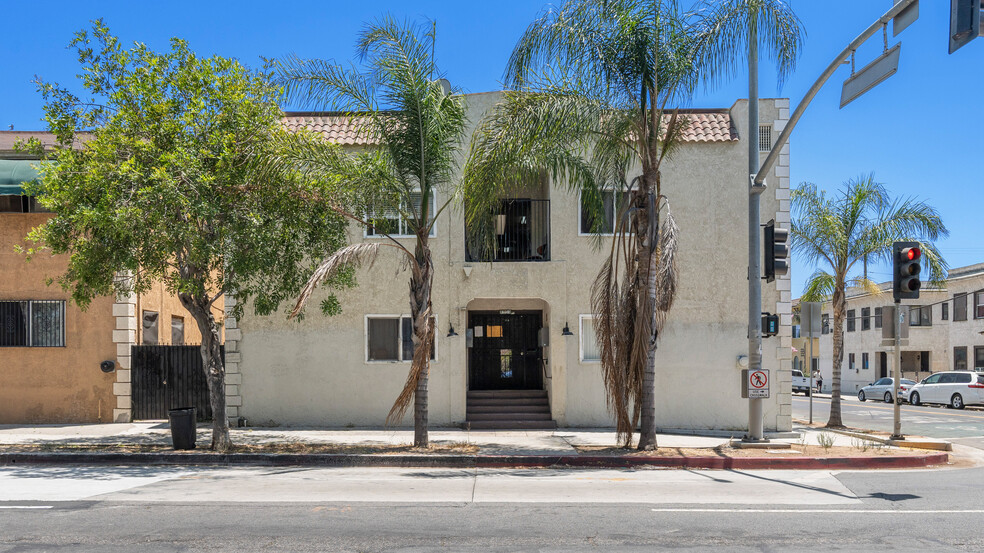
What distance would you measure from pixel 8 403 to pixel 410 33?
12329mm

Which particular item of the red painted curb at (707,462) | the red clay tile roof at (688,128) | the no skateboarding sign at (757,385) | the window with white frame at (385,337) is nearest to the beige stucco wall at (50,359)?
the window with white frame at (385,337)

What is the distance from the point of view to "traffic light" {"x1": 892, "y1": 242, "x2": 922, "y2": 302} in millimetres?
13945

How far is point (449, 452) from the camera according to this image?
13.5 meters

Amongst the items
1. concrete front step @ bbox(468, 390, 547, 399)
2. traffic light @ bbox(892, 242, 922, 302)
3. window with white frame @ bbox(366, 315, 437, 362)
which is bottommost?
concrete front step @ bbox(468, 390, 547, 399)

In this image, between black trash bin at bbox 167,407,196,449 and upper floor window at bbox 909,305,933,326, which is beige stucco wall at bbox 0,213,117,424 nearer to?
black trash bin at bbox 167,407,196,449

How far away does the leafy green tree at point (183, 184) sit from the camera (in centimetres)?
1239

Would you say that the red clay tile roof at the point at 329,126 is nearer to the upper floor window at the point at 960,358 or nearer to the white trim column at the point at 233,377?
the white trim column at the point at 233,377

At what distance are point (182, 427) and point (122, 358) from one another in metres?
4.88

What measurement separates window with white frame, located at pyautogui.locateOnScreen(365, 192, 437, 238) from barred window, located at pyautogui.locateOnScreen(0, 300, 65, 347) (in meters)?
7.16

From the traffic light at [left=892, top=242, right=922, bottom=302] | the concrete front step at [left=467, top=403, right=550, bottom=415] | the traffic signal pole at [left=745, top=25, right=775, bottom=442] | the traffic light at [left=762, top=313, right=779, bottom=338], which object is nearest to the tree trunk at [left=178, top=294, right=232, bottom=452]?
the concrete front step at [left=467, top=403, right=550, bottom=415]

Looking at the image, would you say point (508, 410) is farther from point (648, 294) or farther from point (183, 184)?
point (183, 184)

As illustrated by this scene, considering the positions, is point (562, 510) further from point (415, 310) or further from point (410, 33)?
point (410, 33)

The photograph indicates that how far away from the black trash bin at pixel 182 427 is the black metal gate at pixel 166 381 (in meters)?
4.27

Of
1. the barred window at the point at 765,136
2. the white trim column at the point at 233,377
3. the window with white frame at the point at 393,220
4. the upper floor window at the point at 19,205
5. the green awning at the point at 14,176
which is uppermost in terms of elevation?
the barred window at the point at 765,136
